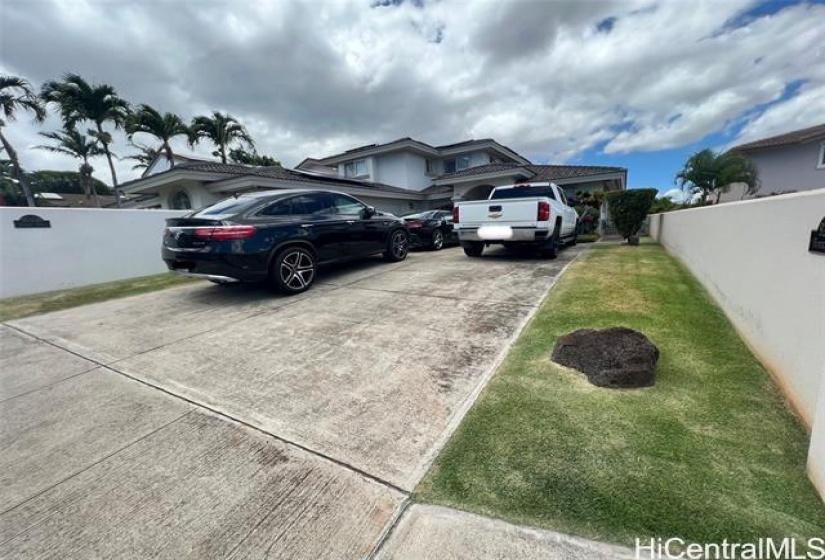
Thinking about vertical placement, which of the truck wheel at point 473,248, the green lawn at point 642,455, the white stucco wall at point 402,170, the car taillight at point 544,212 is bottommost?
the green lawn at point 642,455

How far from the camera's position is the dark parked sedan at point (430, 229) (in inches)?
423

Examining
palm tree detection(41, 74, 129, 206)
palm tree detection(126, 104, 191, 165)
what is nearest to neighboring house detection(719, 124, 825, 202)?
palm tree detection(126, 104, 191, 165)

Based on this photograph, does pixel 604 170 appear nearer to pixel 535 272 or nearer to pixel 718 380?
pixel 535 272

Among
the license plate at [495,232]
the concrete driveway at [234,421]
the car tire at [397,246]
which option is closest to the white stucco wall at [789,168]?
the license plate at [495,232]

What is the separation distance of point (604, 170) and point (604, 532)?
17.1 metres

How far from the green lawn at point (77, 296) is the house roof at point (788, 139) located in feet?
103

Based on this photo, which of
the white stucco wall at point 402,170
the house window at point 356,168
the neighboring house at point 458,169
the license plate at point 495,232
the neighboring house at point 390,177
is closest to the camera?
the license plate at point 495,232

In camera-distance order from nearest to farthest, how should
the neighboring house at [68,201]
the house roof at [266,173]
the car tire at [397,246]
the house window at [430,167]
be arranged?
1. the car tire at [397,246]
2. the house roof at [266,173]
3. the house window at [430,167]
4. the neighboring house at [68,201]

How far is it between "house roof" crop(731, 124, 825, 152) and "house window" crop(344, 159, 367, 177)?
957 inches

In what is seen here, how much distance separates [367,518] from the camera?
1.65 metres

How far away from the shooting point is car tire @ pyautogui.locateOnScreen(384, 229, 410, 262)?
26.4ft

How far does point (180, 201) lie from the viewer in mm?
15648

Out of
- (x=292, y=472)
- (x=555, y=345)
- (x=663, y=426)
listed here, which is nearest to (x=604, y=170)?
(x=555, y=345)

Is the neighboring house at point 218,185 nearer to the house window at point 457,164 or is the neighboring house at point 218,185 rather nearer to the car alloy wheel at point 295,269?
the house window at point 457,164
